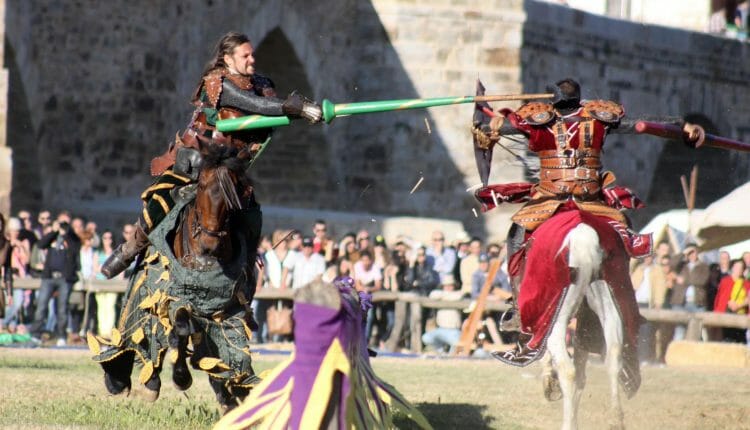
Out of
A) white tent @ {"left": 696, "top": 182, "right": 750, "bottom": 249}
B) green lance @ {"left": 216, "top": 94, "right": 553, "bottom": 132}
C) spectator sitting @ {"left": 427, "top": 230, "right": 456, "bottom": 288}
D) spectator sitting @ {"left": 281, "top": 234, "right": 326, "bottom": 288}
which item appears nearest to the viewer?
green lance @ {"left": 216, "top": 94, "right": 553, "bottom": 132}

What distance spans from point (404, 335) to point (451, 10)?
10677 millimetres

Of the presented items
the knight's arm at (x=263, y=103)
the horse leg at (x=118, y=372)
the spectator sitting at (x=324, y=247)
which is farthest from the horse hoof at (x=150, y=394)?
the spectator sitting at (x=324, y=247)

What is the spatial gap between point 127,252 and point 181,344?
89cm

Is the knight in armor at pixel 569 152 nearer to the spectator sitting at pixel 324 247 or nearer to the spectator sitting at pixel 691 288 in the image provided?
the spectator sitting at pixel 324 247

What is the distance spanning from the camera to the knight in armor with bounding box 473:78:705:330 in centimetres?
1094

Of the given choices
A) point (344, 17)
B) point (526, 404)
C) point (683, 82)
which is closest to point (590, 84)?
point (683, 82)

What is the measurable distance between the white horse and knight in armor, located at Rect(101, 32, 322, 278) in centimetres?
200

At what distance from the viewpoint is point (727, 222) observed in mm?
18797

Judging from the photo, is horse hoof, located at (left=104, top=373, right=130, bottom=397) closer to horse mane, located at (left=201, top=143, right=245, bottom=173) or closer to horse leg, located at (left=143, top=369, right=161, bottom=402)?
horse leg, located at (left=143, top=369, right=161, bottom=402)

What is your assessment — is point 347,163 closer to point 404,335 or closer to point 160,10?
point 160,10

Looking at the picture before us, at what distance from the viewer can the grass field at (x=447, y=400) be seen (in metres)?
10.9

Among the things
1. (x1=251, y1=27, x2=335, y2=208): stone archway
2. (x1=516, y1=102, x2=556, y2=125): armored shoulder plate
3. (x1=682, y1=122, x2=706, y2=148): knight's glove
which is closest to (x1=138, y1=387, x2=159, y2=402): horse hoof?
(x1=516, y1=102, x2=556, y2=125): armored shoulder plate

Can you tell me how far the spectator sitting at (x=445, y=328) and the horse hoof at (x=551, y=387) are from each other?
24.2ft

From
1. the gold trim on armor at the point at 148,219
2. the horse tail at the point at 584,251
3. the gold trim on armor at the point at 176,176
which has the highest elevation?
the gold trim on armor at the point at 176,176
